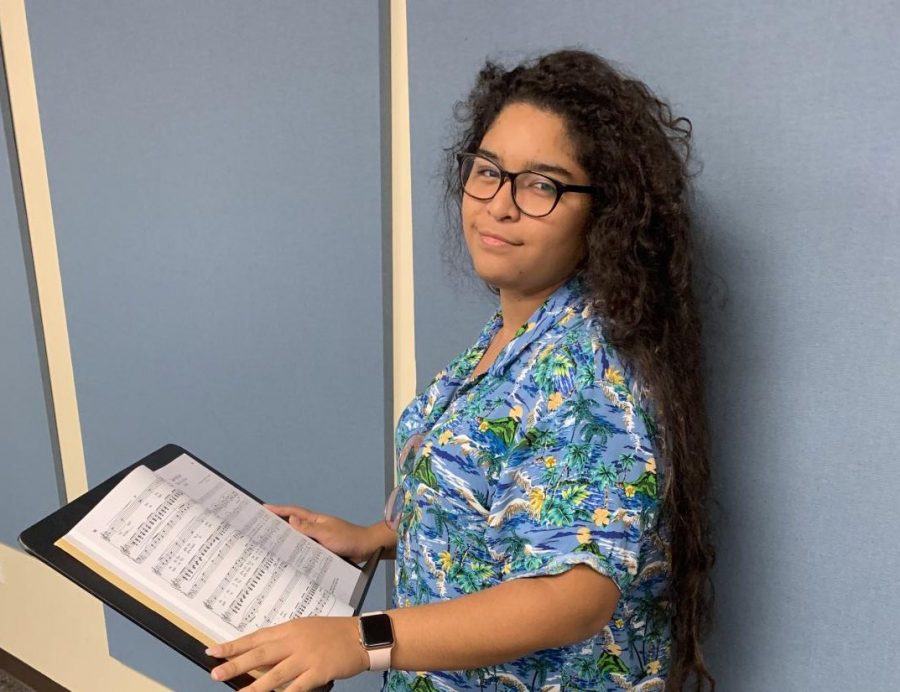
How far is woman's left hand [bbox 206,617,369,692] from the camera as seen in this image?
0.77 m

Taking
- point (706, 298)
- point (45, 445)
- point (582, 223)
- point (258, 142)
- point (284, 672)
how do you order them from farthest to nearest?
point (45, 445)
point (258, 142)
point (706, 298)
point (582, 223)
point (284, 672)

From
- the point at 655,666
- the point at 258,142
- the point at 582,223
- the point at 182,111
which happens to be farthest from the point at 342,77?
the point at 655,666

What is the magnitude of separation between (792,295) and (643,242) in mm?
222

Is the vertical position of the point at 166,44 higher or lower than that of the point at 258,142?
higher

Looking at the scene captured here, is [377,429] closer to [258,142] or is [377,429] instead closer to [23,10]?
[258,142]

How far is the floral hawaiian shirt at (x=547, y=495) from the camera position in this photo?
0.77 meters

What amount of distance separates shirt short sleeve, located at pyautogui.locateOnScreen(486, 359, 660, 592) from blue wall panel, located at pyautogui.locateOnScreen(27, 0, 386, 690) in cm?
61

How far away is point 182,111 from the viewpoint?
1516mm

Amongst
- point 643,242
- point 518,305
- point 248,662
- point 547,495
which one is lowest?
point 248,662

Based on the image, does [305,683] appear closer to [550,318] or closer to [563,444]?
[563,444]

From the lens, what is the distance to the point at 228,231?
1.53 m

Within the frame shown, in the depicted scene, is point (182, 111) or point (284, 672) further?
point (182, 111)

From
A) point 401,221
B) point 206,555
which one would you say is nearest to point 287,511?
point 206,555

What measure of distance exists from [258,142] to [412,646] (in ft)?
3.18
